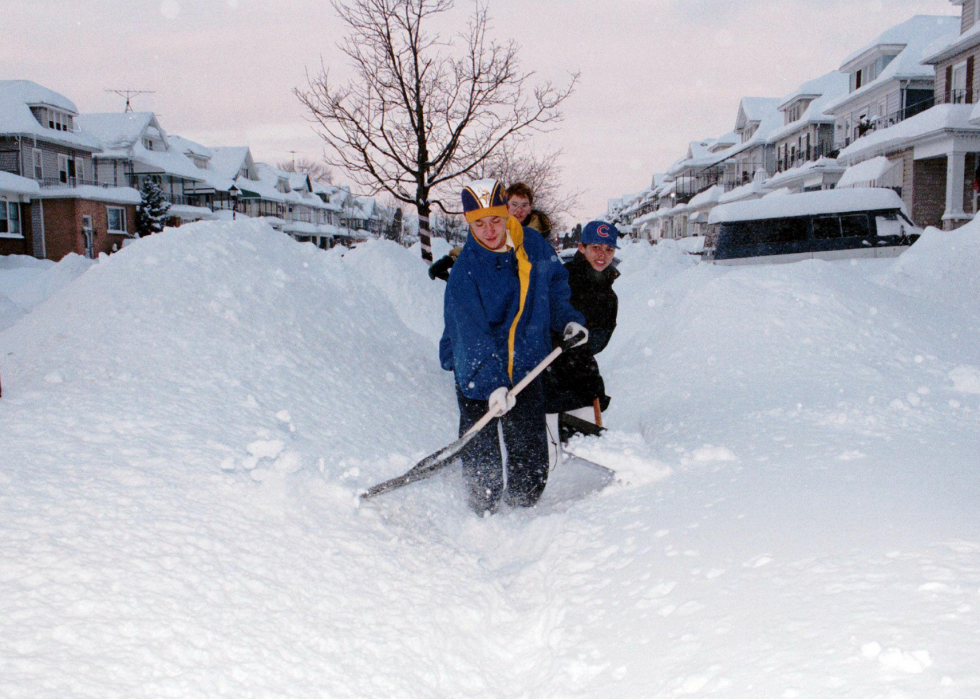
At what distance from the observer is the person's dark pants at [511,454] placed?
12.6ft

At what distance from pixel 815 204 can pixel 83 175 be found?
34.0 meters

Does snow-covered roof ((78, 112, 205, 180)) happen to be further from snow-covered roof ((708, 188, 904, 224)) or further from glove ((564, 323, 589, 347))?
glove ((564, 323, 589, 347))

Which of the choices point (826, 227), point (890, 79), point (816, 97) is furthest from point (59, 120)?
point (816, 97)

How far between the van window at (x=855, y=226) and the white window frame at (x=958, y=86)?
9.03m

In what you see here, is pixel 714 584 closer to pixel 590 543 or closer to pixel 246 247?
pixel 590 543

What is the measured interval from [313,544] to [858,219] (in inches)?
711

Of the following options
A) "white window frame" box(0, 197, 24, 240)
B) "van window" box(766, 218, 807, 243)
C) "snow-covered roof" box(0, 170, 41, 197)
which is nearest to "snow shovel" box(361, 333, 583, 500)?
"van window" box(766, 218, 807, 243)

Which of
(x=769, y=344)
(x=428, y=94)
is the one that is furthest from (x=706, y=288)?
(x=428, y=94)

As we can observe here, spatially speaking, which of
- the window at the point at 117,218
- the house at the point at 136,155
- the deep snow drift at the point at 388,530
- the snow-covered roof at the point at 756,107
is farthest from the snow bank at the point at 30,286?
the snow-covered roof at the point at 756,107

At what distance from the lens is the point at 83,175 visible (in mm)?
36812

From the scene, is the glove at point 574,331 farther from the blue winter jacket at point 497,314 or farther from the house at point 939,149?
the house at point 939,149

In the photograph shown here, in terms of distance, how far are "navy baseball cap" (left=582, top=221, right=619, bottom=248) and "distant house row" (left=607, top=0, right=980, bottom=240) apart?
1894cm

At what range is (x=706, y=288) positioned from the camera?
8.45m

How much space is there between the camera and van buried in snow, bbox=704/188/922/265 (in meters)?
17.6
